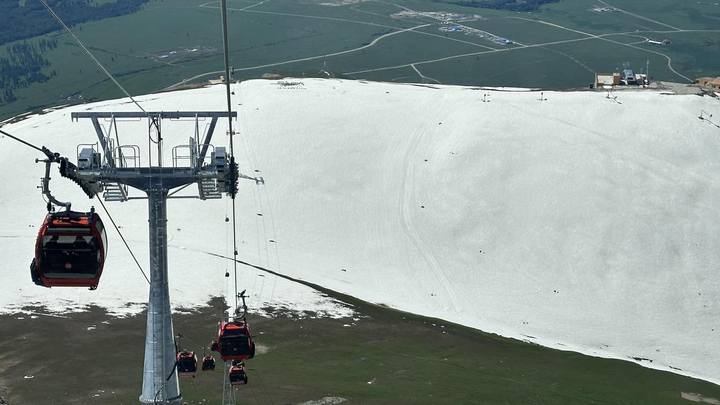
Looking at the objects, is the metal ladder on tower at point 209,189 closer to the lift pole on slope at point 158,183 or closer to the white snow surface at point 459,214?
the lift pole on slope at point 158,183

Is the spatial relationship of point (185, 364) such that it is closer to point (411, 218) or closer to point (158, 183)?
point (158, 183)

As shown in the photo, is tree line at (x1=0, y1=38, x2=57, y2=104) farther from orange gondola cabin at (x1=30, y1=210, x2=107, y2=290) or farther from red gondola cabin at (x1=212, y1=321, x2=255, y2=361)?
orange gondola cabin at (x1=30, y1=210, x2=107, y2=290)

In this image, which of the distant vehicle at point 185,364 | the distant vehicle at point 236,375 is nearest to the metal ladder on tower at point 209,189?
the distant vehicle at point 185,364

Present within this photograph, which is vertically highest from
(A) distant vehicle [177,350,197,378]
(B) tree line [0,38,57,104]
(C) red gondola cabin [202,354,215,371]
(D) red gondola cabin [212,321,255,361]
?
(D) red gondola cabin [212,321,255,361]

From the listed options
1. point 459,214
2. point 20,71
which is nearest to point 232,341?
point 459,214

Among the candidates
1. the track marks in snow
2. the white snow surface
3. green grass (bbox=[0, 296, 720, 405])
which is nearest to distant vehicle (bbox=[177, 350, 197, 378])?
green grass (bbox=[0, 296, 720, 405])
